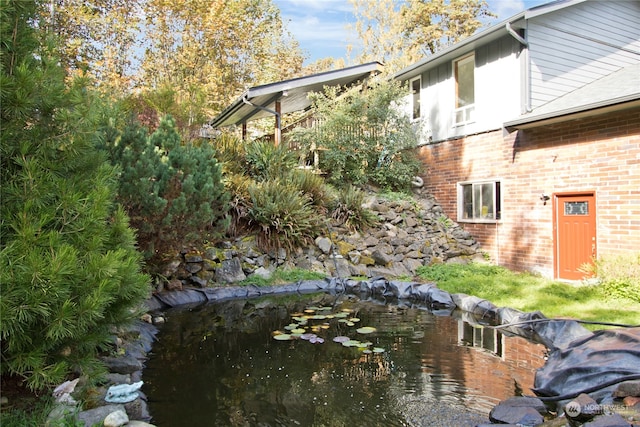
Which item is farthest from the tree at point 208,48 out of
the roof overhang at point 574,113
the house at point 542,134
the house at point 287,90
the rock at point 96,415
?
the rock at point 96,415

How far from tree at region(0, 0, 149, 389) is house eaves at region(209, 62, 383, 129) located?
7.54 meters

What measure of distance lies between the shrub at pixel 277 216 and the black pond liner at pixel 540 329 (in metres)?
1.09

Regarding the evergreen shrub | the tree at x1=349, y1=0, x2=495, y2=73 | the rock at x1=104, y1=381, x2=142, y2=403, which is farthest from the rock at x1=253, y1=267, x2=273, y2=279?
the tree at x1=349, y1=0, x2=495, y2=73

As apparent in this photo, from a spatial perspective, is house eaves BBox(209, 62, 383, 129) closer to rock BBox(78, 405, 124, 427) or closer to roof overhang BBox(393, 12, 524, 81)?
roof overhang BBox(393, 12, 524, 81)

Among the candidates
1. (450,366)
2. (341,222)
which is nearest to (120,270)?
(450,366)

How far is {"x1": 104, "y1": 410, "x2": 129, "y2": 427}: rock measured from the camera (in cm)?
239

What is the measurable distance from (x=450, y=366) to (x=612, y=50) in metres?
10.2

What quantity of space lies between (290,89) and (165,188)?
5953mm

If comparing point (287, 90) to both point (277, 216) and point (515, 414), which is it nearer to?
point (277, 216)

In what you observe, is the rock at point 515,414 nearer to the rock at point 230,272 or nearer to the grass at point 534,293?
the grass at point 534,293

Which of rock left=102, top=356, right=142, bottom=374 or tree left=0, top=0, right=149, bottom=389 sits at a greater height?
tree left=0, top=0, right=149, bottom=389

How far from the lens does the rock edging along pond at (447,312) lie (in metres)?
3.08

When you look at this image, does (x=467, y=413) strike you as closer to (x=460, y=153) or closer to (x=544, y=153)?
(x=544, y=153)

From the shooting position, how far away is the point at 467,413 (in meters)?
3.03
